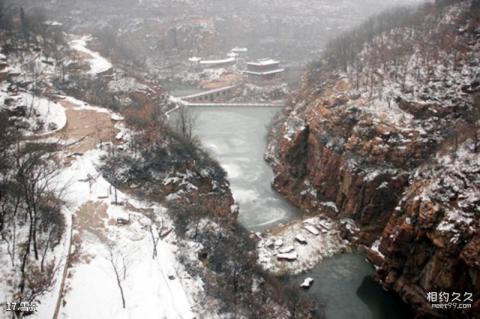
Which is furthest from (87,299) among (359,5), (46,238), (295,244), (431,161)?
(359,5)

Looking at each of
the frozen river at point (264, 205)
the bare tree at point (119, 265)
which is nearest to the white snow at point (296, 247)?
the frozen river at point (264, 205)

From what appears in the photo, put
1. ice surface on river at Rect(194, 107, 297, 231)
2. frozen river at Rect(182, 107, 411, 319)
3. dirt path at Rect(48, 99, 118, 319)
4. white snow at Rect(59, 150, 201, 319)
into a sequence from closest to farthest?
white snow at Rect(59, 150, 201, 319)
dirt path at Rect(48, 99, 118, 319)
frozen river at Rect(182, 107, 411, 319)
ice surface on river at Rect(194, 107, 297, 231)

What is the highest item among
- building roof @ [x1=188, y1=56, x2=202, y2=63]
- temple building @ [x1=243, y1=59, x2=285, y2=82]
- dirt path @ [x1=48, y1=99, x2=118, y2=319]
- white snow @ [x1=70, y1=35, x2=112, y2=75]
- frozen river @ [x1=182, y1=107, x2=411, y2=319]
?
white snow @ [x1=70, y1=35, x2=112, y2=75]

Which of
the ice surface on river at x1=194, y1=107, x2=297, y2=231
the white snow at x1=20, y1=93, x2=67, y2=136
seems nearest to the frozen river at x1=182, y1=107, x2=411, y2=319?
the ice surface on river at x1=194, y1=107, x2=297, y2=231

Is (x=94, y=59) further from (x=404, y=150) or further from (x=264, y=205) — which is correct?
(x=404, y=150)

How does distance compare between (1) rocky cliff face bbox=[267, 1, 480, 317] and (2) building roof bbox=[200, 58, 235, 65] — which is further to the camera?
(2) building roof bbox=[200, 58, 235, 65]

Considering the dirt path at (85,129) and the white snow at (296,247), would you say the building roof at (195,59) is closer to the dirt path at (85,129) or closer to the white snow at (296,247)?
the dirt path at (85,129)

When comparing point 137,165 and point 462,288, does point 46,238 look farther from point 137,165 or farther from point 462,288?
point 462,288

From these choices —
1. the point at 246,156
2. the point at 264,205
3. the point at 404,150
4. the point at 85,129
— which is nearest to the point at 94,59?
the point at 85,129

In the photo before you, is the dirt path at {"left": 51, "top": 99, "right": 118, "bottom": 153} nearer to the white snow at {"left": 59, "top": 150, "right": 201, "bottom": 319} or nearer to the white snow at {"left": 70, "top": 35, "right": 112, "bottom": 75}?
the white snow at {"left": 59, "top": 150, "right": 201, "bottom": 319}
